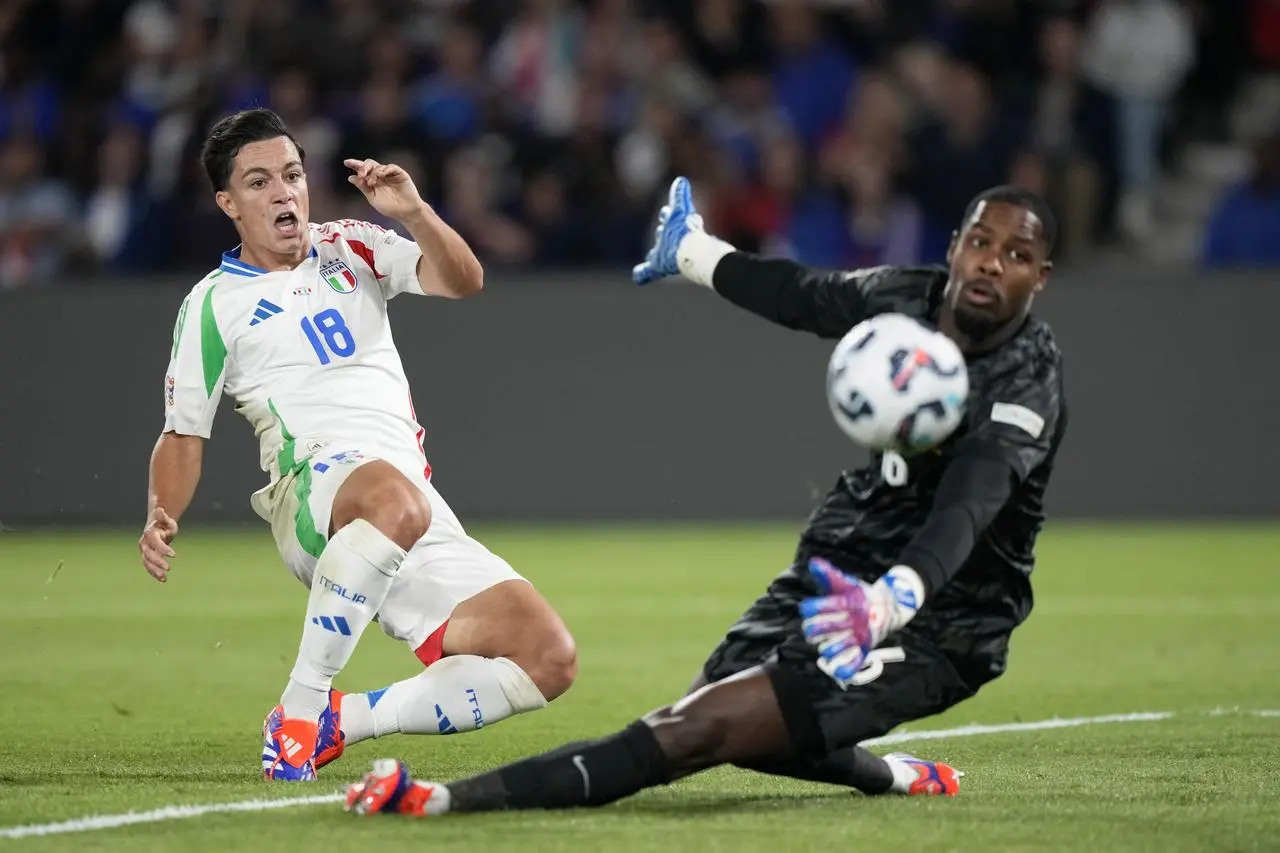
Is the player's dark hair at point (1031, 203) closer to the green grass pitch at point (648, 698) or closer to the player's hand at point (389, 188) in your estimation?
the green grass pitch at point (648, 698)

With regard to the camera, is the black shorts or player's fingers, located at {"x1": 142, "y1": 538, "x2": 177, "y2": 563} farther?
player's fingers, located at {"x1": 142, "y1": 538, "x2": 177, "y2": 563}

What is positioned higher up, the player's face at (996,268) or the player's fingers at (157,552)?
the player's face at (996,268)

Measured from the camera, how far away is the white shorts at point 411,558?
6.22 metres

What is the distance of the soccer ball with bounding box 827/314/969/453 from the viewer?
4898 mm

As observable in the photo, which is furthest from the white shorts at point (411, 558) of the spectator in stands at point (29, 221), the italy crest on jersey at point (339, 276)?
the spectator in stands at point (29, 221)

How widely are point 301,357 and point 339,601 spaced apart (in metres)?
0.91

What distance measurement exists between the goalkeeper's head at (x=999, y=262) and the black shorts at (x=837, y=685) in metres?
0.84

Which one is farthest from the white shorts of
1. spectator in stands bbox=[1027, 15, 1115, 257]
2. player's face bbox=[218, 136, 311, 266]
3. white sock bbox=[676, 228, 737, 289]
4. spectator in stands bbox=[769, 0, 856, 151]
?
spectator in stands bbox=[769, 0, 856, 151]

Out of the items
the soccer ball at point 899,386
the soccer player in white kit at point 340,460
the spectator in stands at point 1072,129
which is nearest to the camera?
the soccer ball at point 899,386

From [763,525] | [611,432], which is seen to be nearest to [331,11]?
[611,432]

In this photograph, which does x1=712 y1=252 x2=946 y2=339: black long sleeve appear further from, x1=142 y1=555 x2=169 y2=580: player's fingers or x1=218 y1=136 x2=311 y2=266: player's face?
x1=142 y1=555 x2=169 y2=580: player's fingers

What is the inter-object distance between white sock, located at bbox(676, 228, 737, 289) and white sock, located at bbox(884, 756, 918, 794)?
1452 mm

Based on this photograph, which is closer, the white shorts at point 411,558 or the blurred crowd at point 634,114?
the white shorts at point 411,558

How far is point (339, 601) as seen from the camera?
598cm
